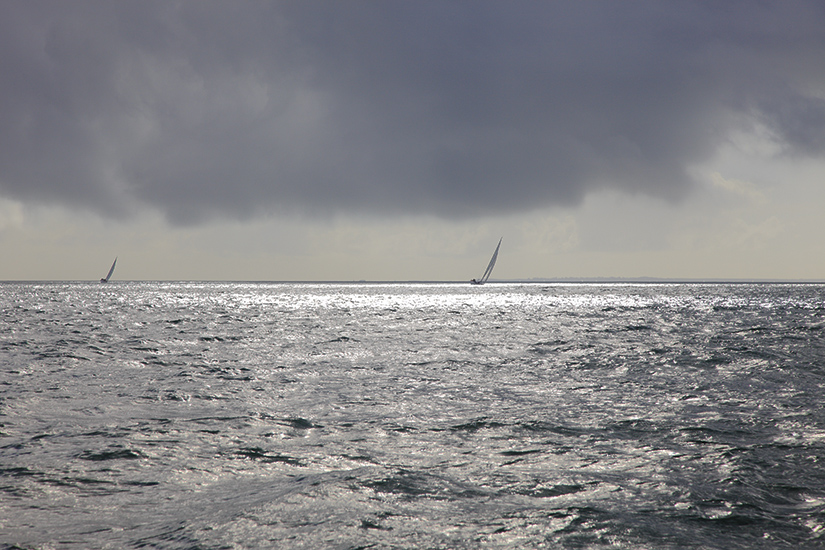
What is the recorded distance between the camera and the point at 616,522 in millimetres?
8797

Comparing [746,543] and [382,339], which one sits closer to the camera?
[746,543]

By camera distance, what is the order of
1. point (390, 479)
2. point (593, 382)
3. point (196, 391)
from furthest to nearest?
point (593, 382)
point (196, 391)
point (390, 479)

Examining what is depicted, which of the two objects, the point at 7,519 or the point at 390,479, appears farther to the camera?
the point at 390,479

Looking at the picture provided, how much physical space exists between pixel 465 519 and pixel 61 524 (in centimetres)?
568

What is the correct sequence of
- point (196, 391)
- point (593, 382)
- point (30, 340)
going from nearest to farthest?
point (196, 391) → point (593, 382) → point (30, 340)

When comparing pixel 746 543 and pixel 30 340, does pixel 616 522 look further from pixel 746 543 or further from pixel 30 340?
pixel 30 340

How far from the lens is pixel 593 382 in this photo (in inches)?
876

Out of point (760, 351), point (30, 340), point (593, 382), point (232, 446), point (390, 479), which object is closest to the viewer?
point (390, 479)

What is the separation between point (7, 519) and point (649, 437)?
12.2 m

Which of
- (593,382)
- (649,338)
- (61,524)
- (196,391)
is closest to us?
(61,524)

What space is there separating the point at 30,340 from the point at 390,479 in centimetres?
3525

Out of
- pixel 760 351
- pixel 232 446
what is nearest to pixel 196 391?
pixel 232 446

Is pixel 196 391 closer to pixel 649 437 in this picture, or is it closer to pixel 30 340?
pixel 649 437

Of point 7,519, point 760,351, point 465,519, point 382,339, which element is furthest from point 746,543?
point 382,339
